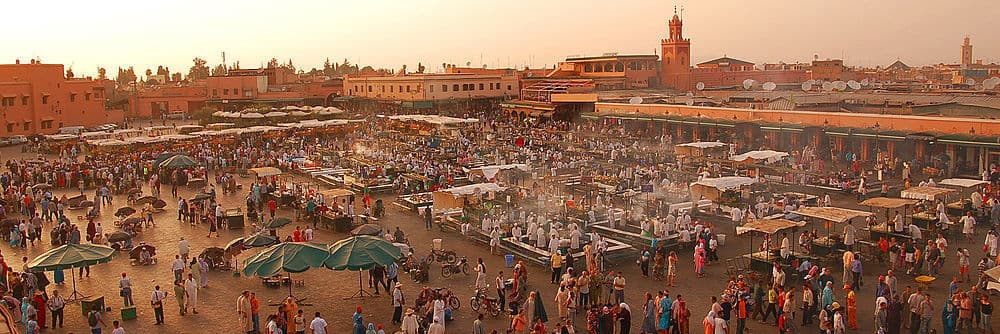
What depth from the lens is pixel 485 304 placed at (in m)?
13.8

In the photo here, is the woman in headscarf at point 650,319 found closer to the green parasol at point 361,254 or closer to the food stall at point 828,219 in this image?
the green parasol at point 361,254

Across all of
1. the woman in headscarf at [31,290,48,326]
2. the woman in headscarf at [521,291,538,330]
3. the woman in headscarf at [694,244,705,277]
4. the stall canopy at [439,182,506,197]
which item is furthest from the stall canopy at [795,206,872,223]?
the woman in headscarf at [31,290,48,326]

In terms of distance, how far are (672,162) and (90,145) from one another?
31.2 m

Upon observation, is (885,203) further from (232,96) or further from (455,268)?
(232,96)

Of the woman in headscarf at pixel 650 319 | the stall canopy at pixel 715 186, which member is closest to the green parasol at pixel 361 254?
the woman in headscarf at pixel 650 319

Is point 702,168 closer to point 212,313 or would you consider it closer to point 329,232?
point 329,232

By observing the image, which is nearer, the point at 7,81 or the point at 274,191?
the point at 274,191

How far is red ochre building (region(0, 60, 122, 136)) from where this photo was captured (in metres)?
53.9

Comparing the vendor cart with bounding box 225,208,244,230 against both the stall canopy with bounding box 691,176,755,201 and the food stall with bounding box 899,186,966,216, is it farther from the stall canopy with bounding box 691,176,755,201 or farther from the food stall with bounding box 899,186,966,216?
the food stall with bounding box 899,186,966,216

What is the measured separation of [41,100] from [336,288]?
5112cm

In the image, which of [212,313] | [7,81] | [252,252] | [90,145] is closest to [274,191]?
[252,252]

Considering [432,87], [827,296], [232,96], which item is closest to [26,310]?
[827,296]

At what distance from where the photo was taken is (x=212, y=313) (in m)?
14.3

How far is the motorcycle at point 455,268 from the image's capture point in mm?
16594
